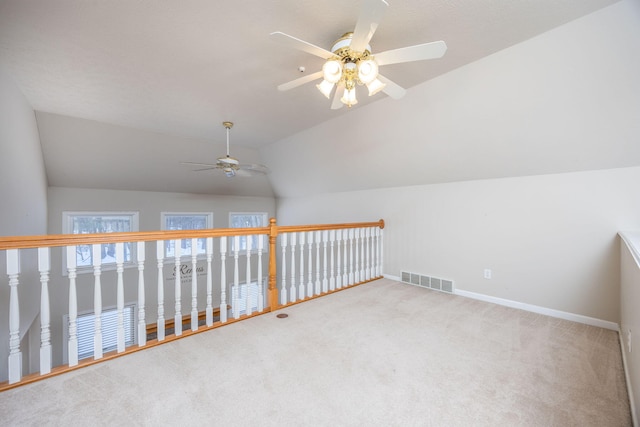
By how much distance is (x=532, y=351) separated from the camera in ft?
6.85

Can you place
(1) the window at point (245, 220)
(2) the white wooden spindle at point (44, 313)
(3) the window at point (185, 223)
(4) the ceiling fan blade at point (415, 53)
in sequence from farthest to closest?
(1) the window at point (245, 220) < (3) the window at point (185, 223) < (2) the white wooden spindle at point (44, 313) < (4) the ceiling fan blade at point (415, 53)

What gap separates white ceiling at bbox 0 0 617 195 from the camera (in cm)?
184

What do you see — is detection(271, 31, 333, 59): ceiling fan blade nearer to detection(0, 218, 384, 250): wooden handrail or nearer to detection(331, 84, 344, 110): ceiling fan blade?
detection(331, 84, 344, 110): ceiling fan blade

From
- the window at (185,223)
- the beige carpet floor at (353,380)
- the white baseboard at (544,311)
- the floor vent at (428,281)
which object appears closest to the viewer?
the beige carpet floor at (353,380)

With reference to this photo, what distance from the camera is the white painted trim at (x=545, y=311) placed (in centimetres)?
253

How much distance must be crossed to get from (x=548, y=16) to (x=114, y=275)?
734cm

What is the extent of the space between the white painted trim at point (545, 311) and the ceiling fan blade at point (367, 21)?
316 centimetres

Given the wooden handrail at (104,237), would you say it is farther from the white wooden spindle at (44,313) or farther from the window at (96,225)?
the window at (96,225)

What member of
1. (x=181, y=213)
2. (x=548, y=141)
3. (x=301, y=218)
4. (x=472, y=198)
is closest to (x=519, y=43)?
(x=548, y=141)

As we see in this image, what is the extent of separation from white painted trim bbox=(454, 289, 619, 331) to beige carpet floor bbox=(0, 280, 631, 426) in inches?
4.6

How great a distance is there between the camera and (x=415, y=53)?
167 centimetres

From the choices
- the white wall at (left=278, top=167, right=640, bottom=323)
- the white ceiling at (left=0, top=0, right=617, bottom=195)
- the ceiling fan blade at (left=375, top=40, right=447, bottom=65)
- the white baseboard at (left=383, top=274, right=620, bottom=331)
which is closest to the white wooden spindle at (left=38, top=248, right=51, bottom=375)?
the white ceiling at (left=0, top=0, right=617, bottom=195)

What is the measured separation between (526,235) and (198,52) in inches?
151

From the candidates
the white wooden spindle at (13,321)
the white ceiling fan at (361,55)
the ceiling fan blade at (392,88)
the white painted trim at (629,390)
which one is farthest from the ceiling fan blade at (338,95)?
the white painted trim at (629,390)
